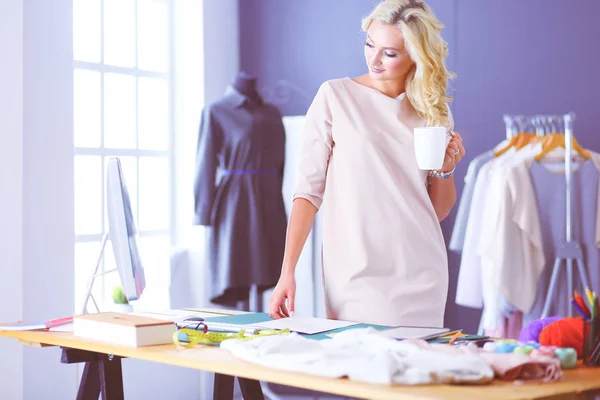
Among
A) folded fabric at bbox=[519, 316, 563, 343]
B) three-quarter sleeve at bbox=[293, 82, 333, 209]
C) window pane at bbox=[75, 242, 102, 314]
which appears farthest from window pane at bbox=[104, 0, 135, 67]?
folded fabric at bbox=[519, 316, 563, 343]

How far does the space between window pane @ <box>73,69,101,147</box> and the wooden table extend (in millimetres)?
2210

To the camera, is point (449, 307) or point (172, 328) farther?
point (449, 307)

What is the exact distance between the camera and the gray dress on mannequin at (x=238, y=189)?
13.5 ft

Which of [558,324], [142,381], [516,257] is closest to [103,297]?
[142,381]

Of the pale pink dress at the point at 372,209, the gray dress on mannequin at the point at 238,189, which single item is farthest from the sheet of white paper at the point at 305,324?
the gray dress on mannequin at the point at 238,189

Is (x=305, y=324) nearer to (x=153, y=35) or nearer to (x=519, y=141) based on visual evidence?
(x=519, y=141)

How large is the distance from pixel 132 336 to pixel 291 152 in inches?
106

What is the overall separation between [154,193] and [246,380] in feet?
8.48

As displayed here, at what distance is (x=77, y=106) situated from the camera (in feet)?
13.9

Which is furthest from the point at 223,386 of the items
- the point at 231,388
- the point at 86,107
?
the point at 86,107

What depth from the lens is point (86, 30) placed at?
14.1 ft

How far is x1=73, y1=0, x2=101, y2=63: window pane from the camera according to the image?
426 cm

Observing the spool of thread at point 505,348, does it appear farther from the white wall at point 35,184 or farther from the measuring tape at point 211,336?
the white wall at point 35,184

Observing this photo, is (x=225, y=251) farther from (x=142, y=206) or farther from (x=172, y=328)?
(x=172, y=328)
